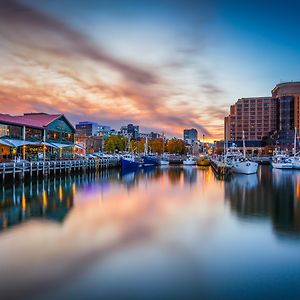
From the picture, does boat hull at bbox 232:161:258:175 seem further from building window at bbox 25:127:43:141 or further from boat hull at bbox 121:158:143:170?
building window at bbox 25:127:43:141

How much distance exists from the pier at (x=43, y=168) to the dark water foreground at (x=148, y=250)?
1209cm

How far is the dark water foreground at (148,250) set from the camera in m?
10.9

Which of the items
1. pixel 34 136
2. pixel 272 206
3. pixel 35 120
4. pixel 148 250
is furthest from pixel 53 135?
pixel 148 250

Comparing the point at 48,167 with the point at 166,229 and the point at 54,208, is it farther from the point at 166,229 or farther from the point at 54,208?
the point at 166,229

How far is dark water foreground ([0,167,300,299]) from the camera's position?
35.9 feet

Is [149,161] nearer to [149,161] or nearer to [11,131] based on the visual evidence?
[149,161]

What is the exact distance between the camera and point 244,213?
78.6 ft

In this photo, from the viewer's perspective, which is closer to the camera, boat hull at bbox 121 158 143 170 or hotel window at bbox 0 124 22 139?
hotel window at bbox 0 124 22 139

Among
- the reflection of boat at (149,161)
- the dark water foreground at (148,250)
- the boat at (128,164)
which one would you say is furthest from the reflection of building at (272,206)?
→ the reflection of boat at (149,161)

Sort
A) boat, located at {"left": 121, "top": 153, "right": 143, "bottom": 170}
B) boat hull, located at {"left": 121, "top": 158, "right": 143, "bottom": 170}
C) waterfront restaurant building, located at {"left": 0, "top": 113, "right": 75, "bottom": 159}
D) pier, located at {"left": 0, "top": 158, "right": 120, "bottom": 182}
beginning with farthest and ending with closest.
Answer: boat, located at {"left": 121, "top": 153, "right": 143, "bottom": 170} → boat hull, located at {"left": 121, "top": 158, "right": 143, "bottom": 170} → waterfront restaurant building, located at {"left": 0, "top": 113, "right": 75, "bottom": 159} → pier, located at {"left": 0, "top": 158, "right": 120, "bottom": 182}

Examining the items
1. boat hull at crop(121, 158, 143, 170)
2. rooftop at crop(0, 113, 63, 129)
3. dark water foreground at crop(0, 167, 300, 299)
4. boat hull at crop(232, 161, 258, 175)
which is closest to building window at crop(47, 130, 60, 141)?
rooftop at crop(0, 113, 63, 129)

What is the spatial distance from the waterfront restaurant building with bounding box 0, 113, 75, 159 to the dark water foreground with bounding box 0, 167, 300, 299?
26.7 m

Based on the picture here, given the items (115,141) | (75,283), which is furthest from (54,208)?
(115,141)

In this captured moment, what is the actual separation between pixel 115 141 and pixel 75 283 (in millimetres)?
111116
